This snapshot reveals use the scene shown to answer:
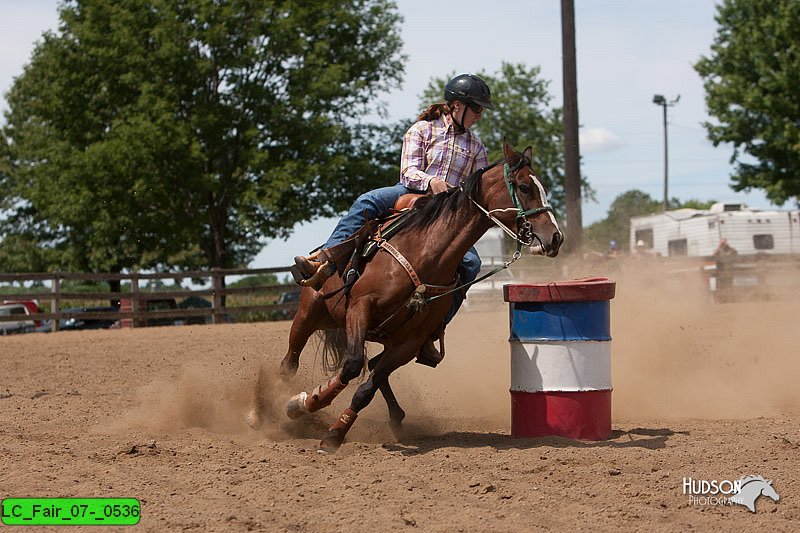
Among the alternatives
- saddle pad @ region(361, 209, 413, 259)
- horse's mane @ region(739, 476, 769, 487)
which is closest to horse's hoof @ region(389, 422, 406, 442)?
saddle pad @ region(361, 209, 413, 259)

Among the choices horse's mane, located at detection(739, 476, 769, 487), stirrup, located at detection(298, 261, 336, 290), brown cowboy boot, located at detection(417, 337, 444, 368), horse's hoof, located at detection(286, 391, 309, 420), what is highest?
stirrup, located at detection(298, 261, 336, 290)

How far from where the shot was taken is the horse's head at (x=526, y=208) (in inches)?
238

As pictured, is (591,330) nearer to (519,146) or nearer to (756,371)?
(756,371)

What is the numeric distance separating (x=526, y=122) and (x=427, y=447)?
48.3 metres

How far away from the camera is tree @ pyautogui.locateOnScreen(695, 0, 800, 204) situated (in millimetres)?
28406

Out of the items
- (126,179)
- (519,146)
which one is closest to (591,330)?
(126,179)

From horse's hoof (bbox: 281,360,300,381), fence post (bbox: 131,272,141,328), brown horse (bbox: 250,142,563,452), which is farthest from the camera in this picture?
fence post (bbox: 131,272,141,328)

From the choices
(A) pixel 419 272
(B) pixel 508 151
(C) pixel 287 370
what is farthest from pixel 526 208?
(C) pixel 287 370

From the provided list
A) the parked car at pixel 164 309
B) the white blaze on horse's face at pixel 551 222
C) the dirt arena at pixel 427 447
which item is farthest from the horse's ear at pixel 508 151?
the parked car at pixel 164 309

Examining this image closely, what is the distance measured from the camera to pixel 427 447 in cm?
669

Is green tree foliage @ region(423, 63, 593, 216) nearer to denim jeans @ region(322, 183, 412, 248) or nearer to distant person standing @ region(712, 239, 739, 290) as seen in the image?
distant person standing @ region(712, 239, 739, 290)

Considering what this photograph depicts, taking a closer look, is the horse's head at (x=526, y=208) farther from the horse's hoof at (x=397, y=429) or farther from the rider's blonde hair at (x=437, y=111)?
the horse's hoof at (x=397, y=429)

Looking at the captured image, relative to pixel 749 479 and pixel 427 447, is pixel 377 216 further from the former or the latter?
pixel 749 479

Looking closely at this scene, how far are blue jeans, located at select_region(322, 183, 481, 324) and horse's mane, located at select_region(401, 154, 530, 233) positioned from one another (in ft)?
1.33
